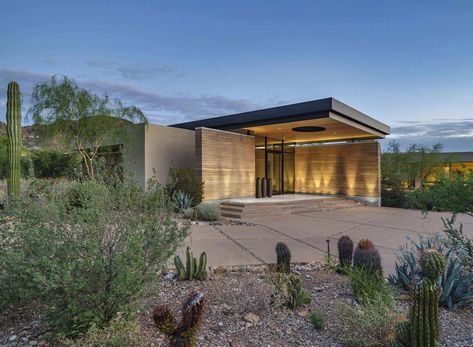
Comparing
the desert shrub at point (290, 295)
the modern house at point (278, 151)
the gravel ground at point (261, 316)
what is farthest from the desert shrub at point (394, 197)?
the desert shrub at point (290, 295)

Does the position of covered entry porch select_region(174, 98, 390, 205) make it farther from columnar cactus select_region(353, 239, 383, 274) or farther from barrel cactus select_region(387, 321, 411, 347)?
barrel cactus select_region(387, 321, 411, 347)

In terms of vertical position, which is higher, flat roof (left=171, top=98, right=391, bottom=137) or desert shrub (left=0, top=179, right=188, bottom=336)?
flat roof (left=171, top=98, right=391, bottom=137)

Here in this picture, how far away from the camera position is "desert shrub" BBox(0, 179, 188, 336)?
2.16 m

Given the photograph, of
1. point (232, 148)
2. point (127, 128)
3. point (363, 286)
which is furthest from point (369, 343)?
point (127, 128)

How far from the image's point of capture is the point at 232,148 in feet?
42.2

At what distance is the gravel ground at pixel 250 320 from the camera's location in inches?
97.2

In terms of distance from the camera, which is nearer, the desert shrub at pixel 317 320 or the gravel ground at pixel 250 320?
the gravel ground at pixel 250 320

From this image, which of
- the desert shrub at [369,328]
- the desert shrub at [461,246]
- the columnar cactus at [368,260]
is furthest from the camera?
the columnar cactus at [368,260]

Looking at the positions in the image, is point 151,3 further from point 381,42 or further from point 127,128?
point 381,42

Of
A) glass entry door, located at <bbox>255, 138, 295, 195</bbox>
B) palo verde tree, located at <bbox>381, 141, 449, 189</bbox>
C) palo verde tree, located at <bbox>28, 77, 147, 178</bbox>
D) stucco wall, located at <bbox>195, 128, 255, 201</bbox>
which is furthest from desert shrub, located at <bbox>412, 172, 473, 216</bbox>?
palo verde tree, located at <bbox>381, 141, 449, 189</bbox>

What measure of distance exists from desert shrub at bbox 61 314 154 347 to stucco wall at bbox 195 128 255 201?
9231 millimetres

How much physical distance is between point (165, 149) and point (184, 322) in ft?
37.1

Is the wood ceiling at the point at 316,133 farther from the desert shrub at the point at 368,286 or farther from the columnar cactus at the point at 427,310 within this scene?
the columnar cactus at the point at 427,310

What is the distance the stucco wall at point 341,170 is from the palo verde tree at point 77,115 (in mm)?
9594
